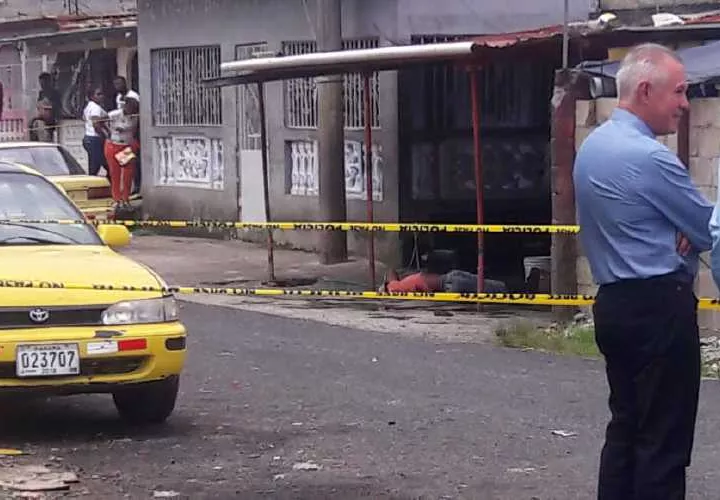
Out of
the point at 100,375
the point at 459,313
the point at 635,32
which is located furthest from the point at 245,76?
the point at 100,375

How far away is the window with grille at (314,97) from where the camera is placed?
17906 mm

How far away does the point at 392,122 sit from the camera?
57.8 feet

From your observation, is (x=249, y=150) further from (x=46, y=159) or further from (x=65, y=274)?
(x=65, y=274)

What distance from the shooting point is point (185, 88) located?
21641mm

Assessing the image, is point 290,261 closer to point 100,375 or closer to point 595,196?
point 100,375

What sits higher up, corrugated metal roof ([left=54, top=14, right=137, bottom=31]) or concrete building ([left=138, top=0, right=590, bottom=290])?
corrugated metal roof ([left=54, top=14, right=137, bottom=31])

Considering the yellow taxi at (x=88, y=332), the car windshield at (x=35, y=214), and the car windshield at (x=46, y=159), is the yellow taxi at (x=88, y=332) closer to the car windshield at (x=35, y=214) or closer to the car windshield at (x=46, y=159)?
the car windshield at (x=35, y=214)

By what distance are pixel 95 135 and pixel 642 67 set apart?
1930 cm

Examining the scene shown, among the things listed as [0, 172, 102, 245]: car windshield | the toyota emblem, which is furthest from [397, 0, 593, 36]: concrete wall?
the toyota emblem

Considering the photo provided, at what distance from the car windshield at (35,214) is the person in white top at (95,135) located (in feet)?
46.9

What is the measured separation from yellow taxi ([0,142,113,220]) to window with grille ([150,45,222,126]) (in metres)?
3.09

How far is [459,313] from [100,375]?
21.5 feet

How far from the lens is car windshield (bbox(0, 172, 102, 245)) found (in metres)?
9.03

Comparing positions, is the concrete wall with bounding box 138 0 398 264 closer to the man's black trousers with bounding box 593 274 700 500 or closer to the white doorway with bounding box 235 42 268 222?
the white doorway with bounding box 235 42 268 222
